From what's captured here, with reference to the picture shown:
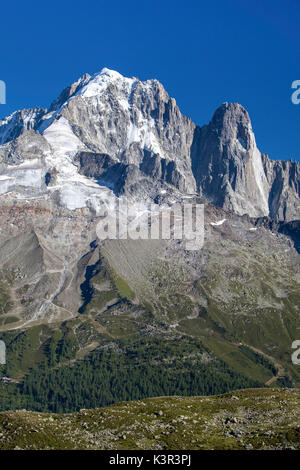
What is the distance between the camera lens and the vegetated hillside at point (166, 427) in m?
72.9

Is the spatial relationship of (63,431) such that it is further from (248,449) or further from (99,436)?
(248,449)

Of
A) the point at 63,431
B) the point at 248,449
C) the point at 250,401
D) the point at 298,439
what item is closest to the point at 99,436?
the point at 63,431

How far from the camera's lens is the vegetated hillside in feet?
239

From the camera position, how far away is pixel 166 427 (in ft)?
268
